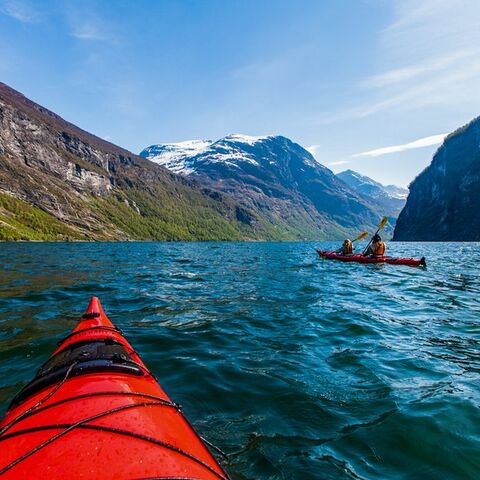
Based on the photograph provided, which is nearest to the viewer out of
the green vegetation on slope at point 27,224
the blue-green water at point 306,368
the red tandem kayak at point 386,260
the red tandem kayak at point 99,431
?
the red tandem kayak at point 99,431

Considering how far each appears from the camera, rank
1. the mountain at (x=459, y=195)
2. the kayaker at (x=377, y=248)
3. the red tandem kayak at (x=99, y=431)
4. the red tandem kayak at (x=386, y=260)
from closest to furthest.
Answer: the red tandem kayak at (x=99, y=431) < the red tandem kayak at (x=386, y=260) < the kayaker at (x=377, y=248) < the mountain at (x=459, y=195)

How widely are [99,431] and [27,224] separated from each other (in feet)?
532

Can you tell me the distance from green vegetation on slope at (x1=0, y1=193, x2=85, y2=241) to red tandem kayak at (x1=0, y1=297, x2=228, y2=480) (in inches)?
5097

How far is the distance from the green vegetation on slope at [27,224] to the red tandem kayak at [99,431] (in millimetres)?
129461

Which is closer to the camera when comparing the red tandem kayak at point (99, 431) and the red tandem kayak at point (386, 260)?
the red tandem kayak at point (99, 431)

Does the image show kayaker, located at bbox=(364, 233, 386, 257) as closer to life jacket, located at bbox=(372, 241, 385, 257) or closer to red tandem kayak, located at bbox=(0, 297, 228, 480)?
life jacket, located at bbox=(372, 241, 385, 257)

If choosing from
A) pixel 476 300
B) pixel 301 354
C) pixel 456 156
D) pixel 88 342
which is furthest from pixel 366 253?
pixel 456 156

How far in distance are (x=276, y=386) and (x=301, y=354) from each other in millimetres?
2468

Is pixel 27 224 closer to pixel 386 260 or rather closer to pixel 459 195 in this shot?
pixel 386 260

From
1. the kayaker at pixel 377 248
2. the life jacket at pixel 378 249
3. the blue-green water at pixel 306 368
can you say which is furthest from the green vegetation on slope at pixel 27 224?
the blue-green water at pixel 306 368

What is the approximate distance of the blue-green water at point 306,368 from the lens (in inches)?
220

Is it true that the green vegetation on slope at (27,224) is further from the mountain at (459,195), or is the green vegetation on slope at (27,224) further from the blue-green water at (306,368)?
the mountain at (459,195)

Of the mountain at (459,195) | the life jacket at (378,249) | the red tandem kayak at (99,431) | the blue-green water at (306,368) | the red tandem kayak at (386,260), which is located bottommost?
the blue-green water at (306,368)

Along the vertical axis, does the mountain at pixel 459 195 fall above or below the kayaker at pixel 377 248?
above
